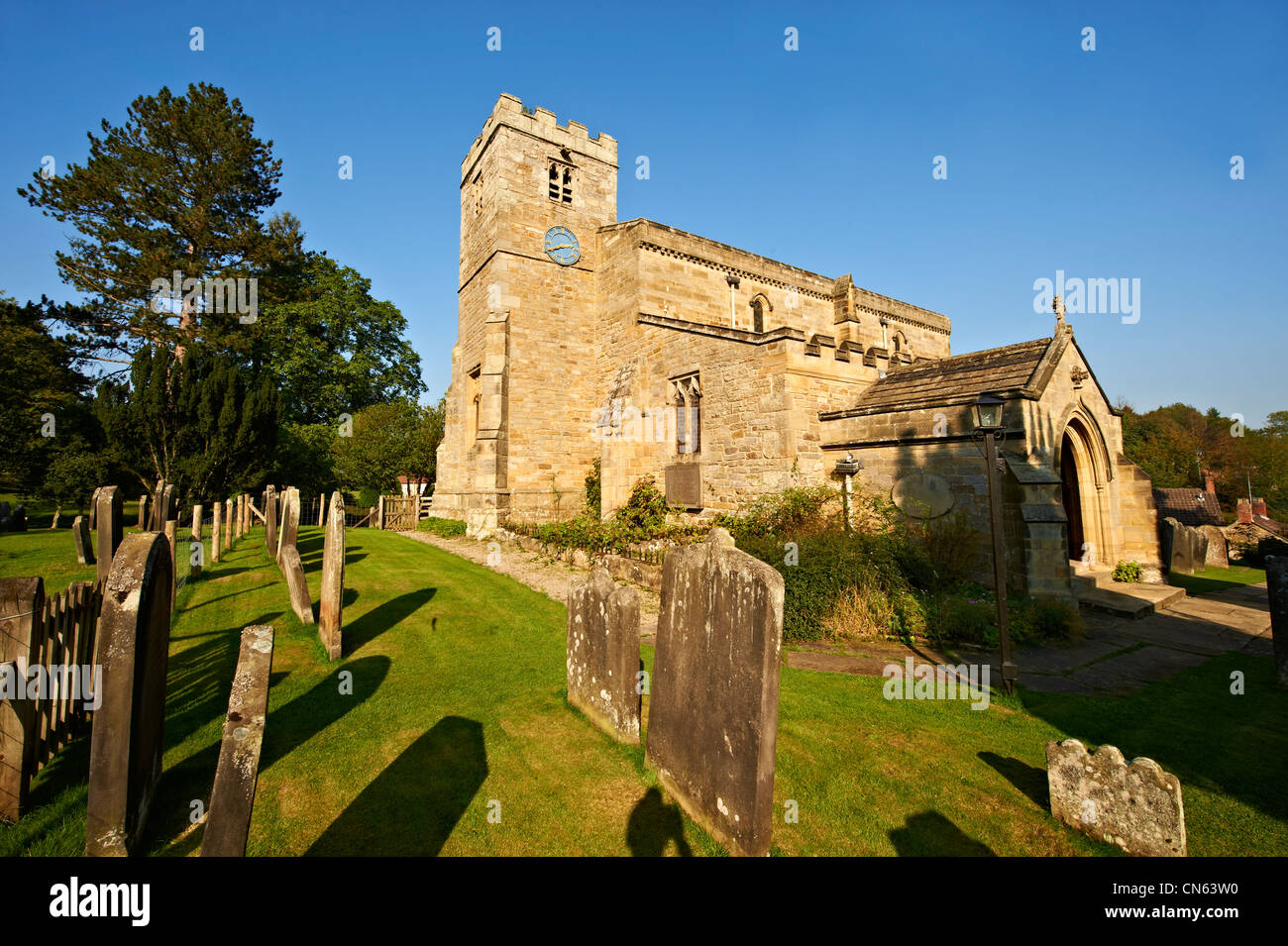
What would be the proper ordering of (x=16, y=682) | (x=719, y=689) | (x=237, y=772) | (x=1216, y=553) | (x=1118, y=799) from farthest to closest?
1. (x=1216, y=553)
2. (x=719, y=689)
3. (x=16, y=682)
4. (x=1118, y=799)
5. (x=237, y=772)

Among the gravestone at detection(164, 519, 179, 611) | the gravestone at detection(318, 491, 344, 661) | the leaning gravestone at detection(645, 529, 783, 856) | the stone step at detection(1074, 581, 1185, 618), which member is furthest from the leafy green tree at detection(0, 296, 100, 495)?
the stone step at detection(1074, 581, 1185, 618)

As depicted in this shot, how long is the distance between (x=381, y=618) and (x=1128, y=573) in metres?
14.4

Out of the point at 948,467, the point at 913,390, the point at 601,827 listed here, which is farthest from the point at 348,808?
the point at 913,390

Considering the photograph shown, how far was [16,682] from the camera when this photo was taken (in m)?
3.28

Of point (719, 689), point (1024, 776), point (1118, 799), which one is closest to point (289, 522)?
point (719, 689)

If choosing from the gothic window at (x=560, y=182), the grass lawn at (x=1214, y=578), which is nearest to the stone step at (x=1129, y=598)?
the grass lawn at (x=1214, y=578)

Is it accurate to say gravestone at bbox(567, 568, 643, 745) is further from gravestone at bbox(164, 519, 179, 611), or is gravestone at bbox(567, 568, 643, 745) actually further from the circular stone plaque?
the circular stone plaque

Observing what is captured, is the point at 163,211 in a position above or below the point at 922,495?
above

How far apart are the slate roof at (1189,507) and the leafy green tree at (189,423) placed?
112ft

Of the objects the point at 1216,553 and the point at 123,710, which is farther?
the point at 1216,553

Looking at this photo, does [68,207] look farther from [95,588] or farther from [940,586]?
[940,586]

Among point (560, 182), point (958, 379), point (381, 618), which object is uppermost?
point (560, 182)

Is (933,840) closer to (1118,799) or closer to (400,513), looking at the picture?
(1118,799)
